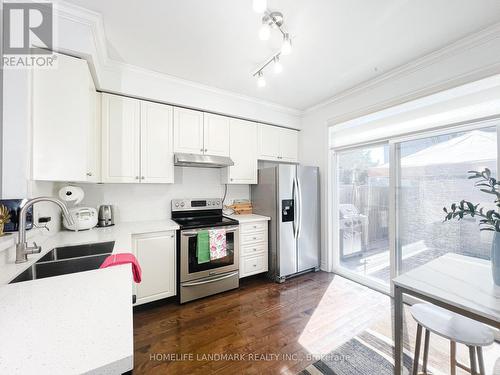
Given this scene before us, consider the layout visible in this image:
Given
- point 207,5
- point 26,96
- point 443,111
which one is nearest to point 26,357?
point 26,96

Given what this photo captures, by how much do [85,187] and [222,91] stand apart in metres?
2.03

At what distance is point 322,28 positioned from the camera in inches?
68.4

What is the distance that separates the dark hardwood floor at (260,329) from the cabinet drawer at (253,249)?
0.44 meters

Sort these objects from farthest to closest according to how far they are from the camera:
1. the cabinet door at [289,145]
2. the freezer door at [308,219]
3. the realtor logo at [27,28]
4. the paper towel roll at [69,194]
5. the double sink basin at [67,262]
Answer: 1. the cabinet door at [289,145]
2. the freezer door at [308,219]
3. the paper towel roll at [69,194]
4. the realtor logo at [27,28]
5. the double sink basin at [67,262]

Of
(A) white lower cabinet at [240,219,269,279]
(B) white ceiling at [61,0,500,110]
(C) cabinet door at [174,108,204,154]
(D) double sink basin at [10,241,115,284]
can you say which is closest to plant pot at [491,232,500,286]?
(B) white ceiling at [61,0,500,110]

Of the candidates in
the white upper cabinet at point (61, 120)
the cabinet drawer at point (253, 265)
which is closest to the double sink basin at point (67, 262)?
the white upper cabinet at point (61, 120)

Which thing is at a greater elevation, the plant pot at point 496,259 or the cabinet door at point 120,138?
the cabinet door at point 120,138

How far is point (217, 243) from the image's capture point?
251 centimetres

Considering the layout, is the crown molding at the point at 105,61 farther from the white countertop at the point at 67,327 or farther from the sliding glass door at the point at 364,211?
the white countertop at the point at 67,327

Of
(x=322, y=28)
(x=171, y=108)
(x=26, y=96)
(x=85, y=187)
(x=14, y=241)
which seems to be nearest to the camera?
(x=14, y=241)

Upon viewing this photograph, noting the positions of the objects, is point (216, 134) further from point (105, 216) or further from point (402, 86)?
point (402, 86)

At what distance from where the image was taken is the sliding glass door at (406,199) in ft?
6.58

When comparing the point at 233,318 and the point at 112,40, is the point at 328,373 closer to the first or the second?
the point at 233,318

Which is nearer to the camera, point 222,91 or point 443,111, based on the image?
point 443,111
